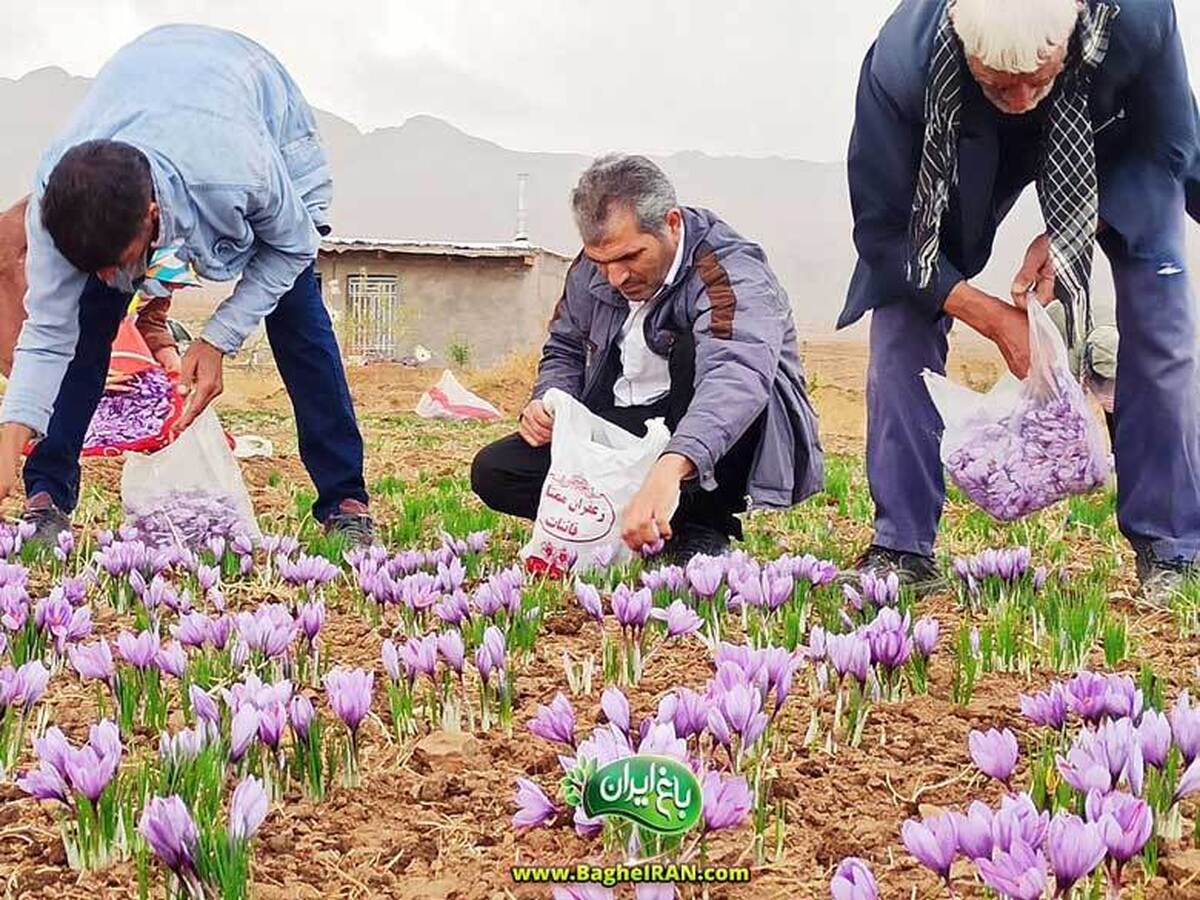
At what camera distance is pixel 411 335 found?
94.3 feet

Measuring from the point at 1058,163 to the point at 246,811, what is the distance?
2606mm

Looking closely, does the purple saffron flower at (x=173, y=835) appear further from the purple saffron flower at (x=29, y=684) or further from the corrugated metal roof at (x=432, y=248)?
the corrugated metal roof at (x=432, y=248)

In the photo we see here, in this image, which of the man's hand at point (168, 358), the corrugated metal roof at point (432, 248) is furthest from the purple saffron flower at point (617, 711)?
the corrugated metal roof at point (432, 248)

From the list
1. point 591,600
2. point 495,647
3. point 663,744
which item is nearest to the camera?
point 663,744

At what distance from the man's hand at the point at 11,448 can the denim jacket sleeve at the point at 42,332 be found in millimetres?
33

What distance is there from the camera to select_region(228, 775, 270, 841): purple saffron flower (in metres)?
1.47

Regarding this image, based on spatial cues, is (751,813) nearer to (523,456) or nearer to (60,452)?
(523,456)

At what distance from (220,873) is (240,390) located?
22.9m

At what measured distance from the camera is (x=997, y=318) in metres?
3.64

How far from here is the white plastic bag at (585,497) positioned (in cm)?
385

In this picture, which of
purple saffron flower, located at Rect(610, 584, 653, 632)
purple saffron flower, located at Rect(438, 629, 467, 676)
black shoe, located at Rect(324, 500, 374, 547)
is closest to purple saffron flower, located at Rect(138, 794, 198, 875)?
purple saffron flower, located at Rect(438, 629, 467, 676)

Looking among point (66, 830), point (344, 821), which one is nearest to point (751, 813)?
point (344, 821)

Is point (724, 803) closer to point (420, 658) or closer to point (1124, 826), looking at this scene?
point (1124, 826)

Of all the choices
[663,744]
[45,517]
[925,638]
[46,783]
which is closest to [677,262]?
[925,638]
